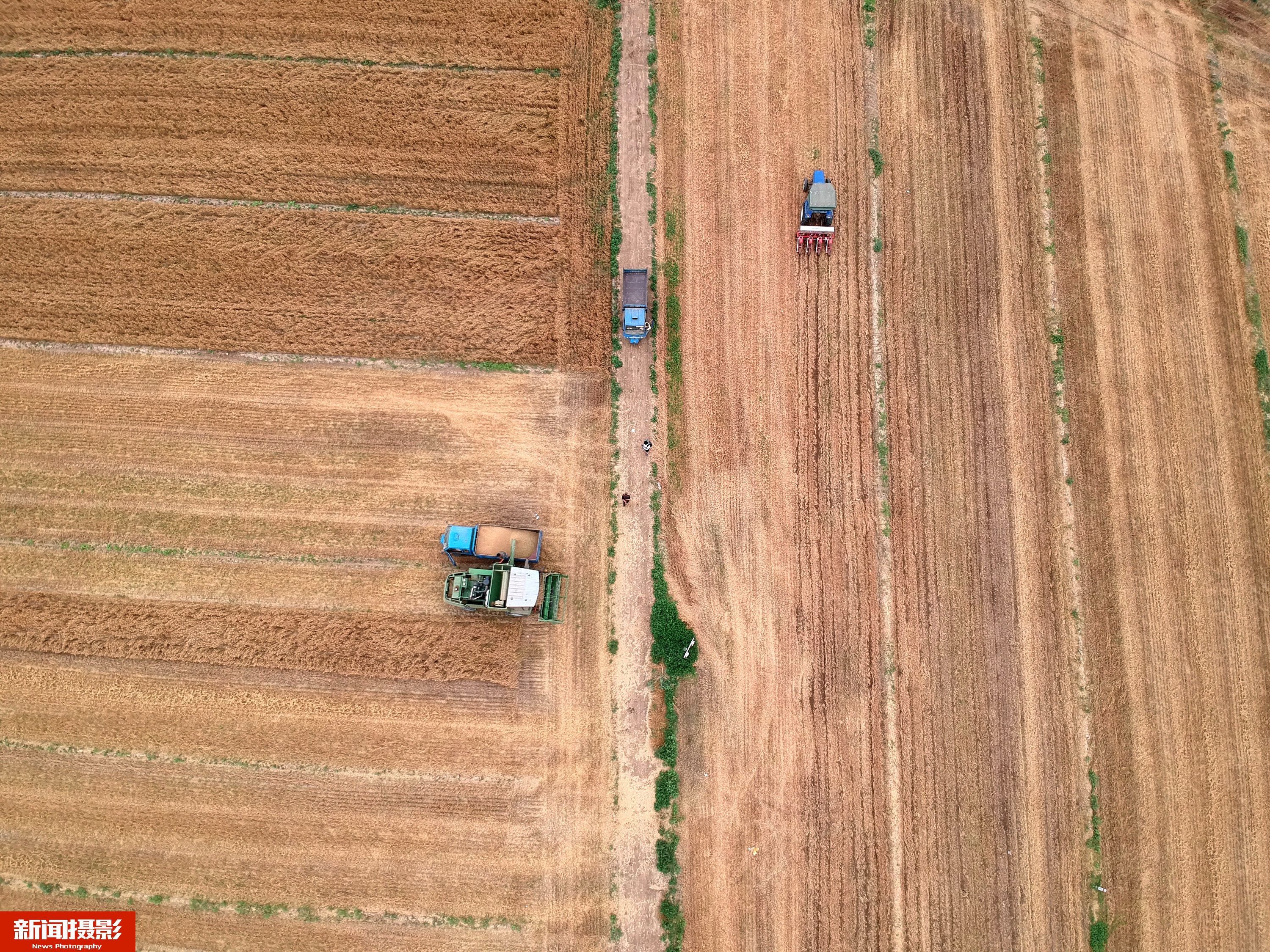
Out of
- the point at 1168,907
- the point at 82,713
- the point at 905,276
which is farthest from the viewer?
the point at 905,276

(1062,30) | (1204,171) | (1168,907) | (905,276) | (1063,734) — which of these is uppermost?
(1062,30)

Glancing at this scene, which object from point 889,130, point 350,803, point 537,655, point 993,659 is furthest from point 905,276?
point 350,803

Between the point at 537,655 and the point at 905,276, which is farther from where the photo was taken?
the point at 905,276

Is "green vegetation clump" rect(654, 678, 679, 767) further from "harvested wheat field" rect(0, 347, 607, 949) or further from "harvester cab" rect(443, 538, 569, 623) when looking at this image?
"harvester cab" rect(443, 538, 569, 623)

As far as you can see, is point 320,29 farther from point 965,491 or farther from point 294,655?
point 965,491

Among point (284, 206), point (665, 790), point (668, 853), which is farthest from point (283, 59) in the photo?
point (668, 853)

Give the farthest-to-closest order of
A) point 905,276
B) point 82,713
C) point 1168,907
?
point 905,276, point 82,713, point 1168,907

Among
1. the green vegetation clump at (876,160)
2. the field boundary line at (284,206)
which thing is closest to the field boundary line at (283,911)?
the field boundary line at (284,206)

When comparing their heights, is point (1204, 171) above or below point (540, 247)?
above

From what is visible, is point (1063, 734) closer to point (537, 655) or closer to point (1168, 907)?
point (1168, 907)
